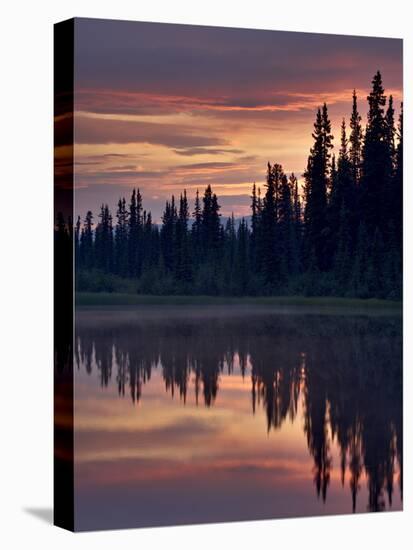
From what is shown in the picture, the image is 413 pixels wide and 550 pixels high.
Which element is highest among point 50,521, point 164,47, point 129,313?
point 164,47

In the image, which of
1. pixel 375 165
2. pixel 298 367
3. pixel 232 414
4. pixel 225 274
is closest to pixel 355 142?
pixel 375 165

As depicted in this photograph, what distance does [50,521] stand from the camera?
15336 millimetres

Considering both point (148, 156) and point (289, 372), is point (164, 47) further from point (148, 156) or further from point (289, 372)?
point (289, 372)

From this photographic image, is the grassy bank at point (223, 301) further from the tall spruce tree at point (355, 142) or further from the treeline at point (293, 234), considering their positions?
the tall spruce tree at point (355, 142)

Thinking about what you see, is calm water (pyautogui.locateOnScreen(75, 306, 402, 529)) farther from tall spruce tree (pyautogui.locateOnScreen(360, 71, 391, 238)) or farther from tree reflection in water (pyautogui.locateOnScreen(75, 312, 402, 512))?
tall spruce tree (pyautogui.locateOnScreen(360, 71, 391, 238))

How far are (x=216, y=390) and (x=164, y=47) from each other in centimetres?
331

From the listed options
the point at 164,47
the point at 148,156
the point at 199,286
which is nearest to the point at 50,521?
the point at 199,286

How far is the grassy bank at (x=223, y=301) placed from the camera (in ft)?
48.8

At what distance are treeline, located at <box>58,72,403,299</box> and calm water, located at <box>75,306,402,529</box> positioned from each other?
1.07ft

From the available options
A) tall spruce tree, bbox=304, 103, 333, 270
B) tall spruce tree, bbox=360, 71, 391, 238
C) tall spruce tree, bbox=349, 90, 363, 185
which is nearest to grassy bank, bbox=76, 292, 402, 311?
tall spruce tree, bbox=304, 103, 333, 270

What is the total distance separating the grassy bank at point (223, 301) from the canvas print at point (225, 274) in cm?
2

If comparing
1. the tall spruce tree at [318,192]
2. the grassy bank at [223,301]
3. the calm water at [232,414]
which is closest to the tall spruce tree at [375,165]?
the tall spruce tree at [318,192]

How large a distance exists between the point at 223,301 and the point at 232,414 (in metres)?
1.12

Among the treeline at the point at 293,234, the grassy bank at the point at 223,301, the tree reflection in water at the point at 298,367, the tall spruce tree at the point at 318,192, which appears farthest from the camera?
the tall spruce tree at the point at 318,192
